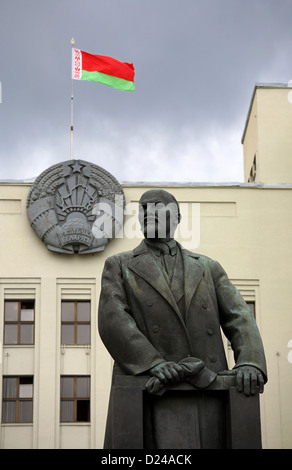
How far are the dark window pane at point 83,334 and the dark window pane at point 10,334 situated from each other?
206 centimetres

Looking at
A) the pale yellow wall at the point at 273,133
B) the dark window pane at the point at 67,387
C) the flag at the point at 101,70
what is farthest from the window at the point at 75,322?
the pale yellow wall at the point at 273,133

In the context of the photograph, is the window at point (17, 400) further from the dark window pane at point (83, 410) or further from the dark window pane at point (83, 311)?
the dark window pane at point (83, 311)

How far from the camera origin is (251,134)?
3869 centimetres

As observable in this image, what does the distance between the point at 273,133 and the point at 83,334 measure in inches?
421

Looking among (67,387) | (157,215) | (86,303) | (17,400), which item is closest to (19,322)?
(86,303)

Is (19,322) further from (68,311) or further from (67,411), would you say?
(67,411)

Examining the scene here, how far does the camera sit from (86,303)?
32.6 meters

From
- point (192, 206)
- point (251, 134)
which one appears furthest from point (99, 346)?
point (251, 134)

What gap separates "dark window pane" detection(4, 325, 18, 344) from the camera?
105 ft

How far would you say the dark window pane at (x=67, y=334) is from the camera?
32125 millimetres

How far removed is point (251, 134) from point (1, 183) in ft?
35.3

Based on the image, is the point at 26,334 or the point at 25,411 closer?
the point at 25,411

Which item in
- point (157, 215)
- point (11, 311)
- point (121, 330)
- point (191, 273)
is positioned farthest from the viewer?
point (11, 311)
